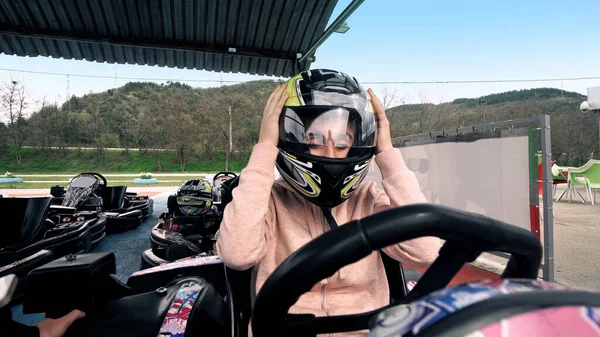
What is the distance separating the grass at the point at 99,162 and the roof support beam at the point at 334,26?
80.2ft

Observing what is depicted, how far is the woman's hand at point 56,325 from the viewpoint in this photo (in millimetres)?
1077

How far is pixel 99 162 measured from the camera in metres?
30.7

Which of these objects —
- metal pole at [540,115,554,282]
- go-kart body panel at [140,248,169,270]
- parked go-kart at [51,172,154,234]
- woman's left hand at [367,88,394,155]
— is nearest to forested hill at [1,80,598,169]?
parked go-kart at [51,172,154,234]

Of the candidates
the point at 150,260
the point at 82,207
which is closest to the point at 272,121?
the point at 150,260

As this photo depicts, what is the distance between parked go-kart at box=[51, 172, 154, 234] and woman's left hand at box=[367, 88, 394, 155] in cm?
581

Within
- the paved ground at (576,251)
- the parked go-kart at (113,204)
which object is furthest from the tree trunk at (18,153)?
the paved ground at (576,251)

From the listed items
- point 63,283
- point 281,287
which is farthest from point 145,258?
point 281,287

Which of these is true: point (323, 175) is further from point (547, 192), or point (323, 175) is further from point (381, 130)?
point (547, 192)

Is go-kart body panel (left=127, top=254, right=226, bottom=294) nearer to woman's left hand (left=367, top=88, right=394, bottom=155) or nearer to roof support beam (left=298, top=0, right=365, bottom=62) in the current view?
woman's left hand (left=367, top=88, right=394, bottom=155)

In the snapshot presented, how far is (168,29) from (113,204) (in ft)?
14.7

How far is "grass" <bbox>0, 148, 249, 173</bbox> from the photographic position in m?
28.4

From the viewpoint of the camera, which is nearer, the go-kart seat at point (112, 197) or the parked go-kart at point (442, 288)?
the parked go-kart at point (442, 288)

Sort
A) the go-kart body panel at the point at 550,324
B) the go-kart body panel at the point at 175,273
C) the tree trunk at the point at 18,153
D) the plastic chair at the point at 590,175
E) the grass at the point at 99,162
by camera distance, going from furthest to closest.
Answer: the tree trunk at the point at 18,153 → the grass at the point at 99,162 → the plastic chair at the point at 590,175 → the go-kart body panel at the point at 175,273 → the go-kart body panel at the point at 550,324

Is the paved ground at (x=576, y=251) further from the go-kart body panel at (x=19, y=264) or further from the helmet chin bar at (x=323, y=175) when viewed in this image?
the go-kart body panel at (x=19, y=264)
